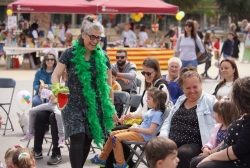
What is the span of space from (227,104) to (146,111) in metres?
1.90

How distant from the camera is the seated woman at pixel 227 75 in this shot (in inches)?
274

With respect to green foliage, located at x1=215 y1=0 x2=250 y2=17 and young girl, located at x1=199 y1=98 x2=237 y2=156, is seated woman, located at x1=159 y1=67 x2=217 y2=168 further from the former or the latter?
green foliage, located at x1=215 y1=0 x2=250 y2=17

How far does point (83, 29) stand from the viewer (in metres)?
5.96

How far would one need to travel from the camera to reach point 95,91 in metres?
6.09

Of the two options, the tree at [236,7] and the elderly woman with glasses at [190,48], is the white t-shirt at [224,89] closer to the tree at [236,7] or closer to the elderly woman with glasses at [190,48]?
the elderly woman with glasses at [190,48]

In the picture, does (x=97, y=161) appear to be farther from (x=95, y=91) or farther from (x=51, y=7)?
(x=51, y=7)

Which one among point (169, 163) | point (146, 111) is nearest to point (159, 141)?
point (169, 163)

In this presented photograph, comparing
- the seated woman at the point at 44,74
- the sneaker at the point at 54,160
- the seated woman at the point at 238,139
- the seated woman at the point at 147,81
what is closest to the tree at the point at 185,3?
the seated woman at the point at 44,74

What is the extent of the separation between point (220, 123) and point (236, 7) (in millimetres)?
Answer: 55740

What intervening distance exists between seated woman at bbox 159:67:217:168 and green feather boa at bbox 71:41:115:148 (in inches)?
25.8

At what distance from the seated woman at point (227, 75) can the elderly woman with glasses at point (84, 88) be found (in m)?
1.60

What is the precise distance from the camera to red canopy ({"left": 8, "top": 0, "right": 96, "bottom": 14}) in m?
19.8

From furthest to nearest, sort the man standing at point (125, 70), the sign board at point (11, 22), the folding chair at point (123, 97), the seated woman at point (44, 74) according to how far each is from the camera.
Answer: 1. the sign board at point (11, 22)
2. the man standing at point (125, 70)
3. the seated woman at point (44, 74)
4. the folding chair at point (123, 97)

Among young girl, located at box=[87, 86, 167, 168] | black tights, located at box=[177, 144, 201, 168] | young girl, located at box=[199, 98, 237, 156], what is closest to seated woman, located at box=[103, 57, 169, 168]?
young girl, located at box=[87, 86, 167, 168]
